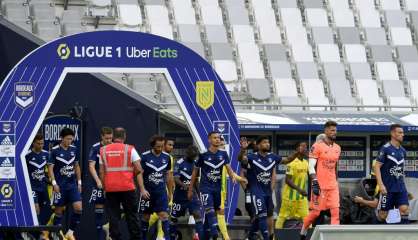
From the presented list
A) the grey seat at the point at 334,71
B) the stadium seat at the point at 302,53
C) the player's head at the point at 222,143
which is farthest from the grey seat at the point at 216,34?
the player's head at the point at 222,143

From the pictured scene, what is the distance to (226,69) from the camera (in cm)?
2862

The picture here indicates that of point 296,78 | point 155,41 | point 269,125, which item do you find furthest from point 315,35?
point 155,41

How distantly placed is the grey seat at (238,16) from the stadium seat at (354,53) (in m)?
2.56

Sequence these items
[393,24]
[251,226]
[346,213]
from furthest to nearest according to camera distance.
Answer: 1. [393,24]
2. [346,213]
3. [251,226]

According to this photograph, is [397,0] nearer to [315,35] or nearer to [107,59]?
[315,35]

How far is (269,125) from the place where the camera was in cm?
2450

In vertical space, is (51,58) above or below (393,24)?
below

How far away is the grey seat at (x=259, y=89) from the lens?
2784 cm

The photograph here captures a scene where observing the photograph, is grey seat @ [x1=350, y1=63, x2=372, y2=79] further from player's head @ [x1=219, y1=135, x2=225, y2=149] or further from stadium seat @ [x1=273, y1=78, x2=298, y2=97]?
player's head @ [x1=219, y1=135, x2=225, y2=149]

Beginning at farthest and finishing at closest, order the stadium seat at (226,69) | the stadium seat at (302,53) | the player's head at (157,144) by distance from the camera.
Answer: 1. the stadium seat at (302,53)
2. the stadium seat at (226,69)
3. the player's head at (157,144)

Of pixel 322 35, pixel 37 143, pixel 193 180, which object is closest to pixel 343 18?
pixel 322 35

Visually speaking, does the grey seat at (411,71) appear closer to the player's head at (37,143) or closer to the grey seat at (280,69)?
the grey seat at (280,69)

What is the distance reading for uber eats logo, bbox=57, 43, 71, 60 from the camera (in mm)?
20312

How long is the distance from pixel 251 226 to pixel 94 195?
2.66 metres
